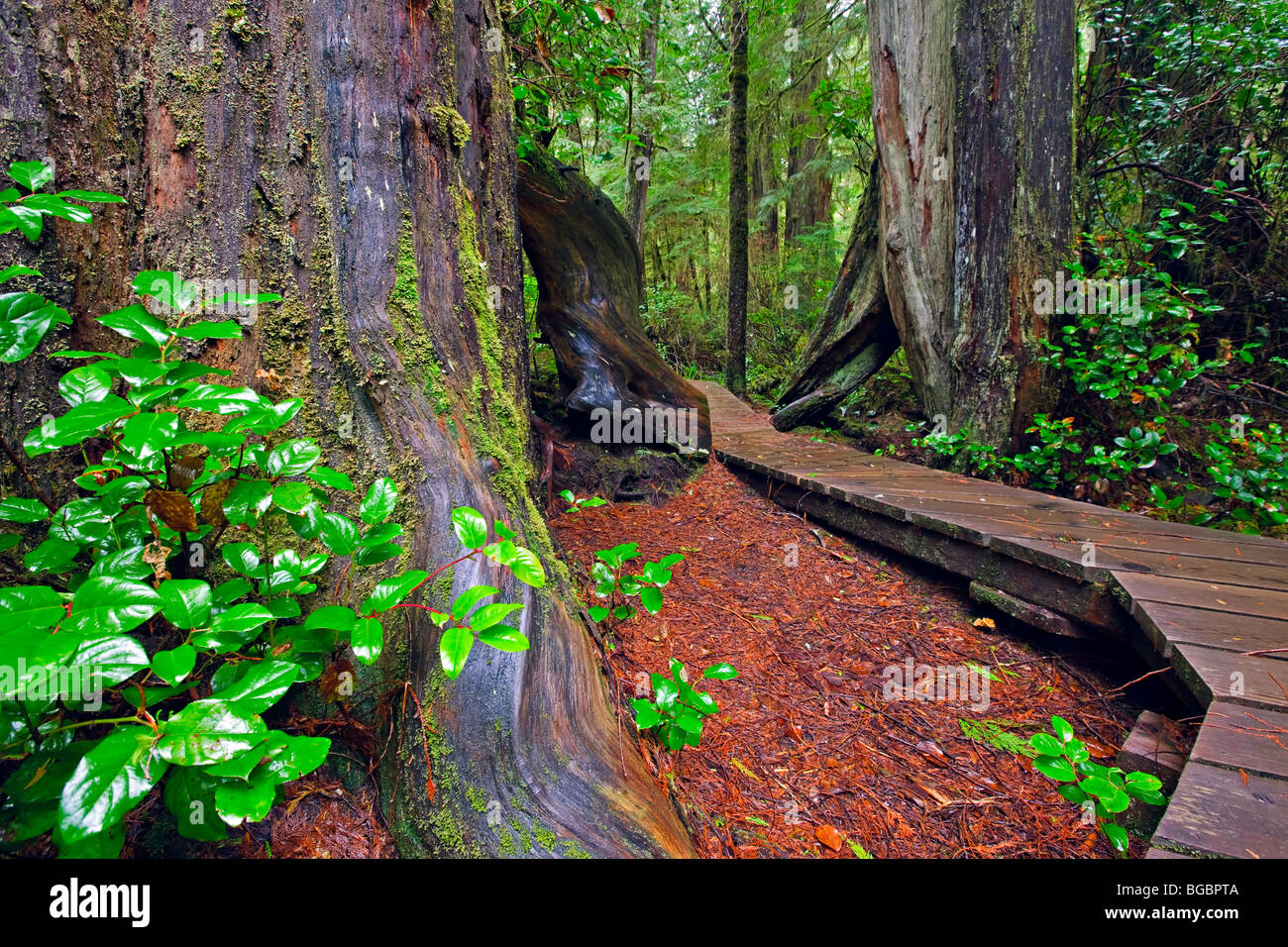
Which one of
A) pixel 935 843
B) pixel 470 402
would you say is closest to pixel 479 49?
pixel 470 402

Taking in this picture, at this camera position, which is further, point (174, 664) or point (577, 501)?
point (577, 501)

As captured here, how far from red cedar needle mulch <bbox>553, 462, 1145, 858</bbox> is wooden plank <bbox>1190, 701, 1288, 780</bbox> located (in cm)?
39

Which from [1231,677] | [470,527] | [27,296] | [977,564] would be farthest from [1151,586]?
[27,296]

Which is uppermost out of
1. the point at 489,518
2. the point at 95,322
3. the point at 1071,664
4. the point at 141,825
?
the point at 95,322

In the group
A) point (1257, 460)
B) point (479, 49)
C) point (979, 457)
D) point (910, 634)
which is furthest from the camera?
point (979, 457)

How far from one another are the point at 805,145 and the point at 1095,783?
15488mm

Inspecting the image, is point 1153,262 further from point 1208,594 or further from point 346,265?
point 346,265

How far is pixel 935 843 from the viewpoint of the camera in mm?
1945

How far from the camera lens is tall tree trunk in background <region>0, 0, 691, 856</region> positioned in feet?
4.86

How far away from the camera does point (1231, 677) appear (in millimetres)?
2045

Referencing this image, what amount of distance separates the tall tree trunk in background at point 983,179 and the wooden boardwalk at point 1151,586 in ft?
3.66

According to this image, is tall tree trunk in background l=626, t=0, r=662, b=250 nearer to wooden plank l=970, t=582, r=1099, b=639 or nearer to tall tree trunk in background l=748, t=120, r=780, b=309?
tall tree trunk in background l=748, t=120, r=780, b=309
